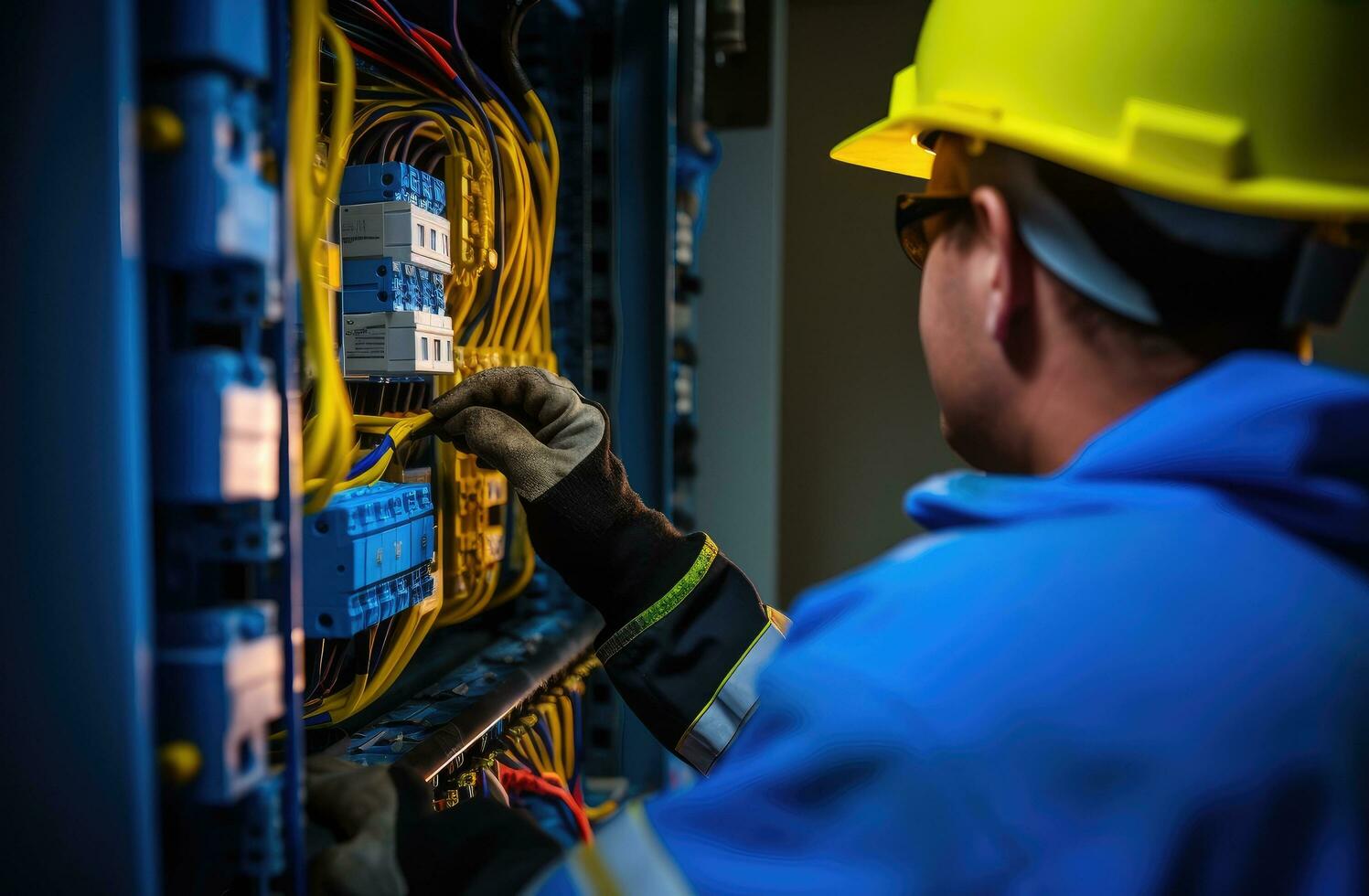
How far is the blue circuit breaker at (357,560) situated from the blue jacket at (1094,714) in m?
0.50

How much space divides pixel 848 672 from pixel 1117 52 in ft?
1.58

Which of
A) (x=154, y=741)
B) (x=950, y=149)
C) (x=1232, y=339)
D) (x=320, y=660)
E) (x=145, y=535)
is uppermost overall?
(x=950, y=149)

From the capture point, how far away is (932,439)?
251cm

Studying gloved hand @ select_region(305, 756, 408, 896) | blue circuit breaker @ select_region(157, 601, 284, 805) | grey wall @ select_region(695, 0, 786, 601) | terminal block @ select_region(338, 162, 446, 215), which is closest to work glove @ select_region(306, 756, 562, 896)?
gloved hand @ select_region(305, 756, 408, 896)

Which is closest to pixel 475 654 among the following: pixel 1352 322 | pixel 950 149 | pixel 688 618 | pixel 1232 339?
pixel 688 618

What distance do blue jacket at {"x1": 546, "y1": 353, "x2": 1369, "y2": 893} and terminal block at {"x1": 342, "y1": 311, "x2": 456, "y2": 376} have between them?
715 millimetres

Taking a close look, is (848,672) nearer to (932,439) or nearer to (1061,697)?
(1061,697)

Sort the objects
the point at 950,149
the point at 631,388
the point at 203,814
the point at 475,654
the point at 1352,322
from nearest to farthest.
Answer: the point at 203,814 < the point at 950,149 < the point at 475,654 < the point at 631,388 < the point at 1352,322

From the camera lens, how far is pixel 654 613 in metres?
1.02

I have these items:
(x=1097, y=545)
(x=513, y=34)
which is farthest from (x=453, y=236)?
(x=1097, y=545)

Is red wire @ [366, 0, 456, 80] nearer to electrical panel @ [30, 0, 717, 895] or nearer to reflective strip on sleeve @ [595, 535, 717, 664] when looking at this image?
electrical panel @ [30, 0, 717, 895]

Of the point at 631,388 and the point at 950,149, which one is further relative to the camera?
the point at 631,388

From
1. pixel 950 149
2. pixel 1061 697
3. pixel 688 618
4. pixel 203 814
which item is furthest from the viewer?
pixel 688 618

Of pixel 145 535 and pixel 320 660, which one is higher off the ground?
pixel 145 535
